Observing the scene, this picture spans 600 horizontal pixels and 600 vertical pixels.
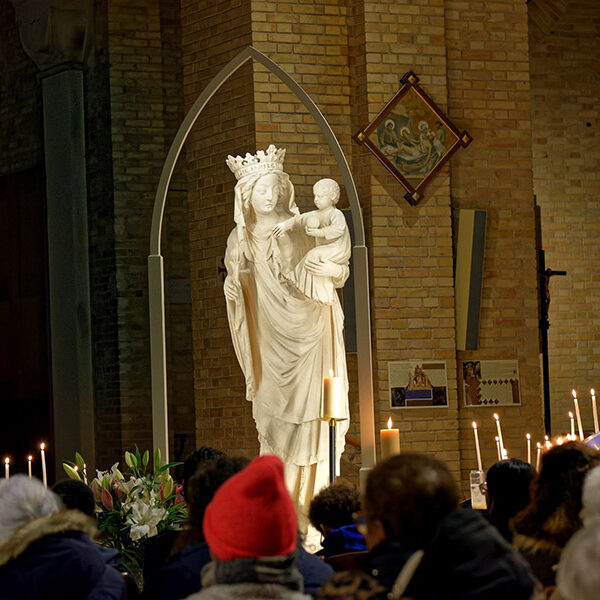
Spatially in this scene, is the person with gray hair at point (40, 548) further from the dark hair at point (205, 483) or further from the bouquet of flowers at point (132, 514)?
the bouquet of flowers at point (132, 514)

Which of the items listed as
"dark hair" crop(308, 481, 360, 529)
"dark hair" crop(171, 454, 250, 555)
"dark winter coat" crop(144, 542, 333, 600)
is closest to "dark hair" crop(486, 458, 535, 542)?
"dark hair" crop(308, 481, 360, 529)

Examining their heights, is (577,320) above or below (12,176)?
below

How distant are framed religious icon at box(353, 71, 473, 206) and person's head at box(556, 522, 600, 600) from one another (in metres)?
7.44

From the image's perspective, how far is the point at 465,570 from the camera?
2525 mm

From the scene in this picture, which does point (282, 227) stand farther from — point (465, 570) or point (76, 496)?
point (465, 570)

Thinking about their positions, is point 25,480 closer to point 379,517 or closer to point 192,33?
point 379,517

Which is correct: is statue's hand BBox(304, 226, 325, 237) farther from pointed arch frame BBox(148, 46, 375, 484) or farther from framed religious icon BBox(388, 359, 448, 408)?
framed religious icon BBox(388, 359, 448, 408)

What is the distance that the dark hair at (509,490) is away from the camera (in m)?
4.14

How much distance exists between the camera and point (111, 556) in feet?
13.3

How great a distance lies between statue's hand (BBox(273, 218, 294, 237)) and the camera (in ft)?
27.8

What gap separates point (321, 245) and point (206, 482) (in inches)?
203

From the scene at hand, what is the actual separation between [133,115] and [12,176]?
1.90m

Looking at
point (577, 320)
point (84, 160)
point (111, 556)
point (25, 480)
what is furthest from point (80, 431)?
point (25, 480)

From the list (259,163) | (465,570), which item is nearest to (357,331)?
(259,163)
